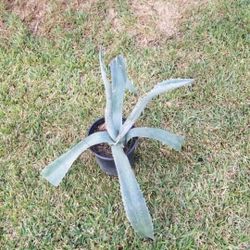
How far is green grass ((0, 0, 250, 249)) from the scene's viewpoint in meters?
1.99

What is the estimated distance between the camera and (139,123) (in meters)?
2.31

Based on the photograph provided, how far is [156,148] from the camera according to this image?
2209 mm

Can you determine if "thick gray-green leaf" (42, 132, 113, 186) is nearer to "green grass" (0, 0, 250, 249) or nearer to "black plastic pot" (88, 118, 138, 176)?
"black plastic pot" (88, 118, 138, 176)

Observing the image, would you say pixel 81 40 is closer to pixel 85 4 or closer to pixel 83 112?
pixel 85 4

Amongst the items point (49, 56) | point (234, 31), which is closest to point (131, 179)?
point (49, 56)

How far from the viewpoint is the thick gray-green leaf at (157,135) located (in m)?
1.92

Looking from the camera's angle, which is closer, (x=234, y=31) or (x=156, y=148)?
(x=156, y=148)

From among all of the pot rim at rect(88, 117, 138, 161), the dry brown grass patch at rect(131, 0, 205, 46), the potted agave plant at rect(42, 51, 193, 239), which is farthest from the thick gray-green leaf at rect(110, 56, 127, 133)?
the dry brown grass patch at rect(131, 0, 205, 46)

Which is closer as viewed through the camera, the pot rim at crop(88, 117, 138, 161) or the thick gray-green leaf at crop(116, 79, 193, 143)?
the thick gray-green leaf at crop(116, 79, 193, 143)

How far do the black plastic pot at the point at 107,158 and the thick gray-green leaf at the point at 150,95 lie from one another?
0.13m

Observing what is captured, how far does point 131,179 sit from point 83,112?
0.68 metres

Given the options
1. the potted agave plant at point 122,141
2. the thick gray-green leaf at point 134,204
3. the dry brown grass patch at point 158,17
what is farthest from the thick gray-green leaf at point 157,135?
the dry brown grass patch at point 158,17

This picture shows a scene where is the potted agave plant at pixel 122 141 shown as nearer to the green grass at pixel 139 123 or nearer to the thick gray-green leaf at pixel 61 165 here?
the thick gray-green leaf at pixel 61 165

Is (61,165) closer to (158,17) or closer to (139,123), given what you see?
(139,123)
